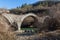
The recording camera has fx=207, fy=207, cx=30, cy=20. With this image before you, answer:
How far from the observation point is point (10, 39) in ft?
31.7

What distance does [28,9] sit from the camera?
222ft

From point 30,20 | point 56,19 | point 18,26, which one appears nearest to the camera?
point 56,19

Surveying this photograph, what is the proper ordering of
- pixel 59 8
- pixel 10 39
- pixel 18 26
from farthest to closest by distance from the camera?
pixel 18 26 < pixel 59 8 < pixel 10 39

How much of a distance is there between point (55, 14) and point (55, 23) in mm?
1933

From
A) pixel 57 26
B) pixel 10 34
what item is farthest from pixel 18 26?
pixel 10 34

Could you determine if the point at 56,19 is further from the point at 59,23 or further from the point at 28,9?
the point at 28,9

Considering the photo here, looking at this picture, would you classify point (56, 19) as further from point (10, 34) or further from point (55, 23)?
point (10, 34)

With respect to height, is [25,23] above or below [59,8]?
below

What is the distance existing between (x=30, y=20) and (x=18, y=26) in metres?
10.2

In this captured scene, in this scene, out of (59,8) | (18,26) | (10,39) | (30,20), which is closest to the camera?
(10,39)

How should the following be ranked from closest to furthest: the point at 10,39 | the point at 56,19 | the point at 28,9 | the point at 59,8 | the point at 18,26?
the point at 10,39 < the point at 56,19 < the point at 59,8 < the point at 18,26 < the point at 28,9

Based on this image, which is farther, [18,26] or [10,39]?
[18,26]

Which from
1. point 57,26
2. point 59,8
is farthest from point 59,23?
point 59,8

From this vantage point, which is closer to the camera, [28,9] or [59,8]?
[59,8]
